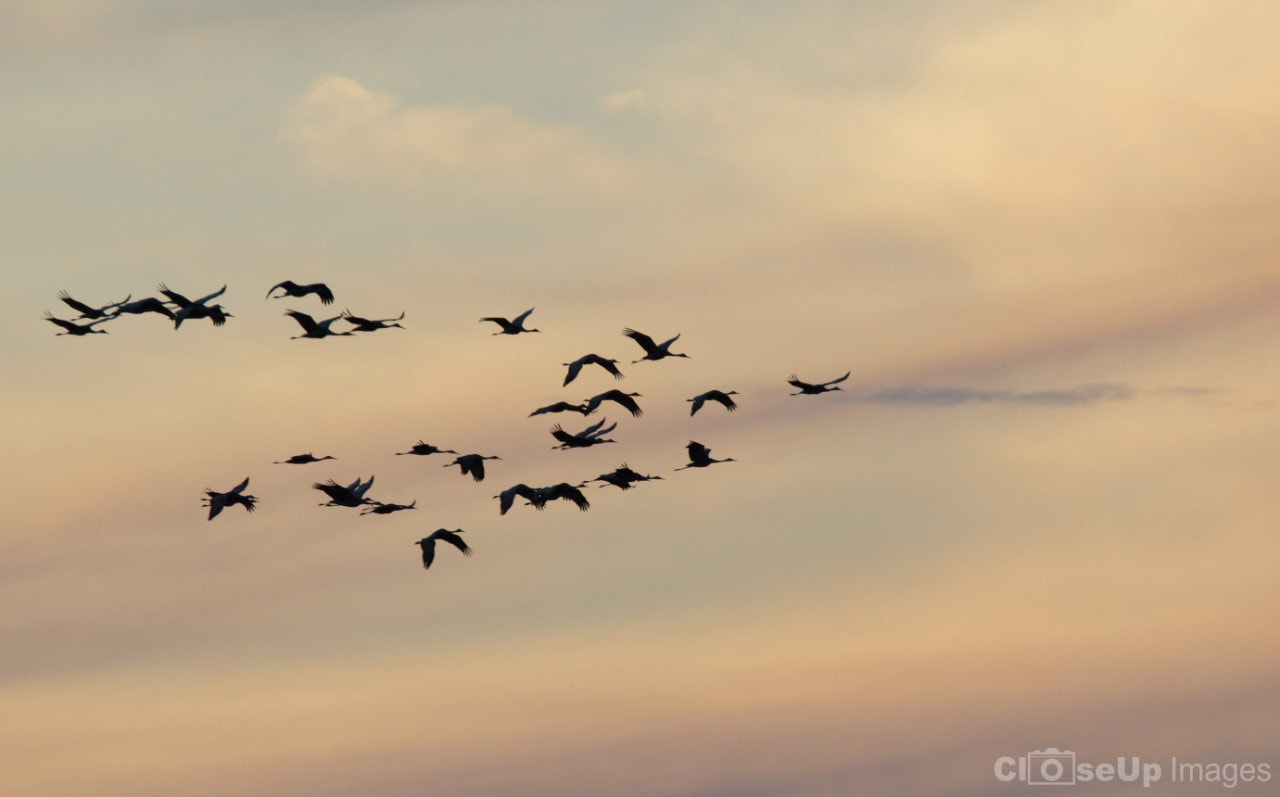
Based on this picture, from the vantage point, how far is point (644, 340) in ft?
614

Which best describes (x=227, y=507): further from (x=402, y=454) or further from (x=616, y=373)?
(x=616, y=373)

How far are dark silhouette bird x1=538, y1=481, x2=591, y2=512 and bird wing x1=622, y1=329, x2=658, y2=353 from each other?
927cm

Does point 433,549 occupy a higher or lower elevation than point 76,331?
lower

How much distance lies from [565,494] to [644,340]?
10230 millimetres

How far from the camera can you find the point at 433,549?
18638 cm

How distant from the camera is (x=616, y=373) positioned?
18600cm

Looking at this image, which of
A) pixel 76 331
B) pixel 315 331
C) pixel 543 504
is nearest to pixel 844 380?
pixel 543 504

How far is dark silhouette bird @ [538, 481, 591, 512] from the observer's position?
187 m

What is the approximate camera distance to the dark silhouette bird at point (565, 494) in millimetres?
187125

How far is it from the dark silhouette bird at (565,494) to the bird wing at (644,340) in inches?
365

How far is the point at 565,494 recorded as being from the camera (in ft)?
618

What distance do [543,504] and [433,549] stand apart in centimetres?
697

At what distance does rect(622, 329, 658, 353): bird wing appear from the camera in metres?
186

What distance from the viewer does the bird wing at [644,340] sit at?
185875mm
